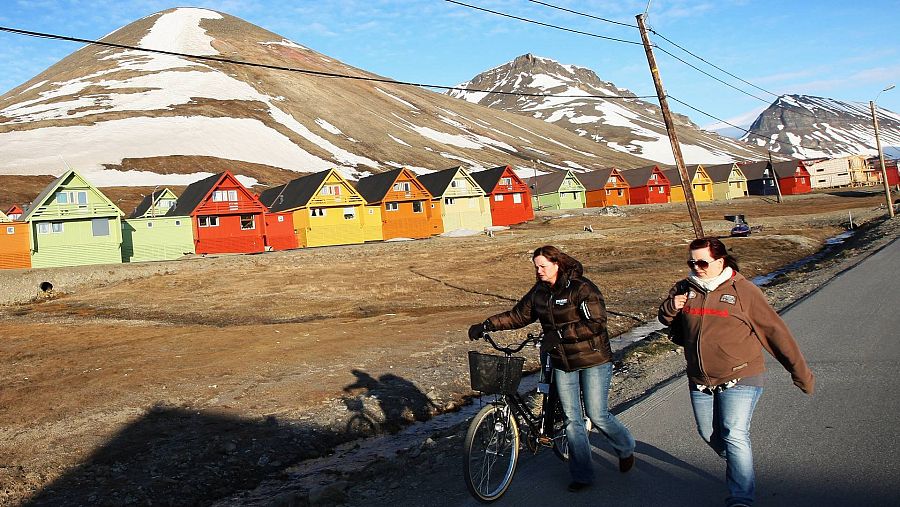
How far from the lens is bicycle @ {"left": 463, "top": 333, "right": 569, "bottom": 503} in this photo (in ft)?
17.6

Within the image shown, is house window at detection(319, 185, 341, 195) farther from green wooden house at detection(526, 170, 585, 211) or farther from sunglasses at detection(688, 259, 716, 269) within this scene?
sunglasses at detection(688, 259, 716, 269)

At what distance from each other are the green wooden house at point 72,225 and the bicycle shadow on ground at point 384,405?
38.9 m

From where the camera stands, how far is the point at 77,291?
1278 inches

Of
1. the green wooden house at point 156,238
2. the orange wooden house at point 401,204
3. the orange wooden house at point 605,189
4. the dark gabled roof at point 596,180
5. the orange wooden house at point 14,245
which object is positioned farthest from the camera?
the dark gabled roof at point 596,180

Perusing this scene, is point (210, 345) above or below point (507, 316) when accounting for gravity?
below

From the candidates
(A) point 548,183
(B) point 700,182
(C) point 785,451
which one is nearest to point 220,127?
(A) point 548,183

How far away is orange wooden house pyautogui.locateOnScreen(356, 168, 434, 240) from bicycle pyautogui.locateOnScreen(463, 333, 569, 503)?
53.1m

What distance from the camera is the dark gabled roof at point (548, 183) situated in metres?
89.0

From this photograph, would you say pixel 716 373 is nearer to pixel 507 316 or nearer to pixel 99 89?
pixel 507 316

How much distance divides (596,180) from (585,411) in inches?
3665

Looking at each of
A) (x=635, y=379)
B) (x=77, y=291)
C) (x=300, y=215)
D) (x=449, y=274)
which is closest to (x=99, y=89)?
(x=300, y=215)

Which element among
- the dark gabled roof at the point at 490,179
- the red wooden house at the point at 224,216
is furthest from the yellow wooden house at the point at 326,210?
the dark gabled roof at the point at 490,179

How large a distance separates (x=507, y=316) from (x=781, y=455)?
2.71m

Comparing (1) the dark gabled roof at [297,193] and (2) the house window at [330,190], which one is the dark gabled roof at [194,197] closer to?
(1) the dark gabled roof at [297,193]
